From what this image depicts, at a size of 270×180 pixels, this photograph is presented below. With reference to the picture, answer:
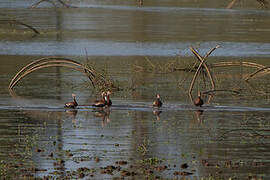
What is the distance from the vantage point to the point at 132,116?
66.8 ft

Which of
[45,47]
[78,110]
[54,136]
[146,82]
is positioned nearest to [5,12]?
[45,47]

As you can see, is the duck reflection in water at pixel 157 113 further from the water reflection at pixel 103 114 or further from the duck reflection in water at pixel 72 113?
the duck reflection in water at pixel 72 113

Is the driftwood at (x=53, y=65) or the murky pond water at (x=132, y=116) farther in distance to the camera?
the driftwood at (x=53, y=65)

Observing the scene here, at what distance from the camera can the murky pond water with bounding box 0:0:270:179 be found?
1430 centimetres

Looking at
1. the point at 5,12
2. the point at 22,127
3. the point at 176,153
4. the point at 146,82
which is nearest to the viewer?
the point at 176,153

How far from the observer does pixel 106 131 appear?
714 inches

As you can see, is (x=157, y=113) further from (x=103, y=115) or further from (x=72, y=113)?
(x=72, y=113)

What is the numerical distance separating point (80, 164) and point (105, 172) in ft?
3.14

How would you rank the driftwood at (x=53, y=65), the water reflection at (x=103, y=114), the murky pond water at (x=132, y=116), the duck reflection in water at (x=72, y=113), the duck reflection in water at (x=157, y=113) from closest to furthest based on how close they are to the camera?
the murky pond water at (x=132, y=116) → the water reflection at (x=103, y=114) → the duck reflection in water at (x=72, y=113) → the duck reflection in water at (x=157, y=113) → the driftwood at (x=53, y=65)

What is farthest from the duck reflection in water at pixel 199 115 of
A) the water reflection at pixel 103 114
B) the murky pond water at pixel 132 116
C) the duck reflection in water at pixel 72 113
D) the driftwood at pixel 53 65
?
the driftwood at pixel 53 65

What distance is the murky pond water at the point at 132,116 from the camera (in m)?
14.3

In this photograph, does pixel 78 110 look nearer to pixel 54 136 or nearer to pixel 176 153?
pixel 54 136

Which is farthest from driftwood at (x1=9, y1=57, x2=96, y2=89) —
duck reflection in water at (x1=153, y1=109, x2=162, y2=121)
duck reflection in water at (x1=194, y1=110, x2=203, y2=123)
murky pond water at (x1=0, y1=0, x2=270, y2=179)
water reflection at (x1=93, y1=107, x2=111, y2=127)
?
duck reflection in water at (x1=194, y1=110, x2=203, y2=123)

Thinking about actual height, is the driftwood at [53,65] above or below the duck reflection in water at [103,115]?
above
